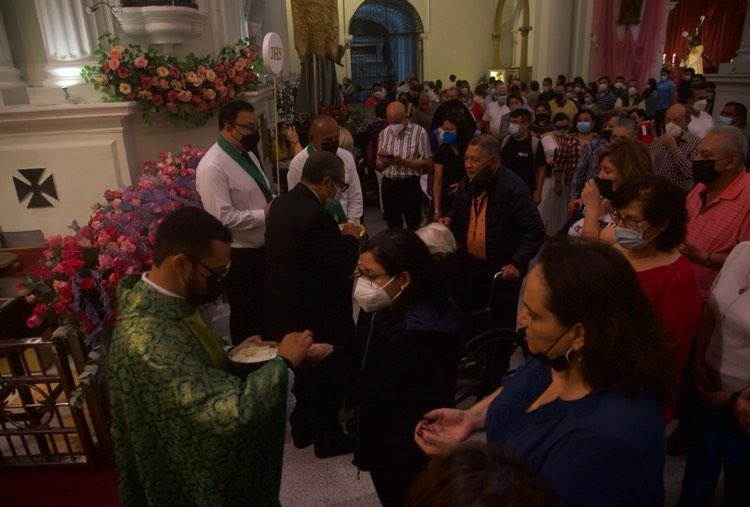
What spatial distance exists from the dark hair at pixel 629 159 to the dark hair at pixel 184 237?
7.78 ft

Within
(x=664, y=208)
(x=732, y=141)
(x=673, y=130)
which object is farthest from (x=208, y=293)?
(x=673, y=130)

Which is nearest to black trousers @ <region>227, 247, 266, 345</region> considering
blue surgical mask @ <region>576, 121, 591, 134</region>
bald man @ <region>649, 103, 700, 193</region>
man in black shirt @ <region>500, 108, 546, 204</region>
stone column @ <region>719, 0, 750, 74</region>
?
man in black shirt @ <region>500, 108, 546, 204</region>

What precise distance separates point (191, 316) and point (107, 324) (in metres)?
1.17

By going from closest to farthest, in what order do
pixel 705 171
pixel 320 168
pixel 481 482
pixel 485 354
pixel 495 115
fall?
1. pixel 481 482
2. pixel 320 168
3. pixel 705 171
4. pixel 485 354
5. pixel 495 115

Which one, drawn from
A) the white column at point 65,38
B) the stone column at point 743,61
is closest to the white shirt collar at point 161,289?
the white column at point 65,38

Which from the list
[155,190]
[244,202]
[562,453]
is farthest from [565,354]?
[155,190]

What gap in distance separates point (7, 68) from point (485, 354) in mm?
4325

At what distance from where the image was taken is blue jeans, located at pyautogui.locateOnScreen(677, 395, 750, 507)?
88.9 inches

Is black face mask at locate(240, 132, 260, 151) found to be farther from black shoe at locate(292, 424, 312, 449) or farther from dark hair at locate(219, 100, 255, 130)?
black shoe at locate(292, 424, 312, 449)

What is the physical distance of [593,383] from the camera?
52.0 inches

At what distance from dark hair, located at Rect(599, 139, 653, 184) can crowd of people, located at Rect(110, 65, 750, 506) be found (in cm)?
1

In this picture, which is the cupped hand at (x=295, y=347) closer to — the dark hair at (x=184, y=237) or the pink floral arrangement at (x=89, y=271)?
the dark hair at (x=184, y=237)

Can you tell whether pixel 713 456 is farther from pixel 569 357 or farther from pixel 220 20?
pixel 220 20

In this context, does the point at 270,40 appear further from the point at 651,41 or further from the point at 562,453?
the point at 651,41
